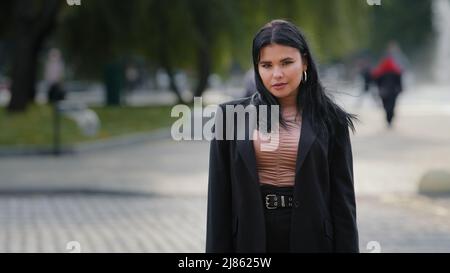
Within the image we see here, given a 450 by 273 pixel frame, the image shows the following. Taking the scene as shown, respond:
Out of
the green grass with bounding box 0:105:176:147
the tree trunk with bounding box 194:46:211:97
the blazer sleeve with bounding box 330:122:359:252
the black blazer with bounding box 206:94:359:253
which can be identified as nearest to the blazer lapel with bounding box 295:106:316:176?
the black blazer with bounding box 206:94:359:253

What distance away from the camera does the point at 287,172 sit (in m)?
3.48

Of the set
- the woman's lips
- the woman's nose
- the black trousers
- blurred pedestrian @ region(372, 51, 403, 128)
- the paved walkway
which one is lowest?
the paved walkway

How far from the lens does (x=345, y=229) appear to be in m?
3.54

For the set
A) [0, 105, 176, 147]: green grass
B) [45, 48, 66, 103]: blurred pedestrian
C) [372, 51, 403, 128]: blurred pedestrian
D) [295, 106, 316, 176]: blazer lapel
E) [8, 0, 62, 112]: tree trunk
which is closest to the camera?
[295, 106, 316, 176]: blazer lapel

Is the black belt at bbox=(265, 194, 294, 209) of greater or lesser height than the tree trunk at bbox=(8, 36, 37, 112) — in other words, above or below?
below

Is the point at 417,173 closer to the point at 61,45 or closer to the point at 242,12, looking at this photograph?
the point at 242,12

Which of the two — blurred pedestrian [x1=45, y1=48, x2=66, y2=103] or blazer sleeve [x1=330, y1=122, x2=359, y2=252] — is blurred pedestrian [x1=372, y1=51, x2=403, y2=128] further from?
blazer sleeve [x1=330, y1=122, x2=359, y2=252]

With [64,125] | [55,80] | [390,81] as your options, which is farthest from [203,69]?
[64,125]

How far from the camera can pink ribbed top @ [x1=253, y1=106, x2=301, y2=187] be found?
11.4ft

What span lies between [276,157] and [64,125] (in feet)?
59.0

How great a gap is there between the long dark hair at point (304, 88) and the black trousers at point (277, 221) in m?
0.22

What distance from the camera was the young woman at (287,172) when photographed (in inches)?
135

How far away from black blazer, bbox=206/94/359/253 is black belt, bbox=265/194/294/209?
0.04 m
